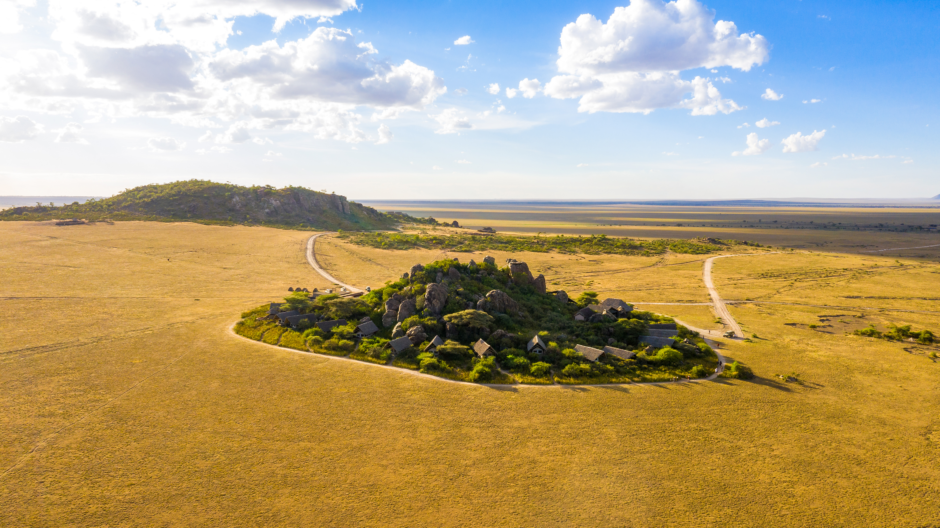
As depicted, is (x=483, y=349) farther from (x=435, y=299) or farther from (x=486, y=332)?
(x=435, y=299)

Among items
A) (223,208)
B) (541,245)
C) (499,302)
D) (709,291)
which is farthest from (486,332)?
(223,208)

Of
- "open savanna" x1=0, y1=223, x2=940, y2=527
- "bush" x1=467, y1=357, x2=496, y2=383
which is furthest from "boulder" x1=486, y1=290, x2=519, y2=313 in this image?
"open savanna" x1=0, y1=223, x2=940, y2=527

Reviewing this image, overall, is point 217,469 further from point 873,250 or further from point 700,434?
point 873,250

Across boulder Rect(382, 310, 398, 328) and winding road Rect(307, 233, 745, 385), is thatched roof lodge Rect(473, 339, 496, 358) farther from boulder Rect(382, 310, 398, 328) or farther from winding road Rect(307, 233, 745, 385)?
winding road Rect(307, 233, 745, 385)

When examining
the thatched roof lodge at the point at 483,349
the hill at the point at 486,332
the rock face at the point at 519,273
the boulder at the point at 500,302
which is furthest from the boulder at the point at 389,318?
the rock face at the point at 519,273

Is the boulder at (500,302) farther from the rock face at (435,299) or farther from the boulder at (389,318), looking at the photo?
the boulder at (389,318)

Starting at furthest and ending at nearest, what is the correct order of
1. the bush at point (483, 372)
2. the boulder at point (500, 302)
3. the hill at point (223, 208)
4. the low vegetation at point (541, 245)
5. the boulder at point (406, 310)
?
the hill at point (223, 208) → the low vegetation at point (541, 245) → the boulder at point (500, 302) → the boulder at point (406, 310) → the bush at point (483, 372)
